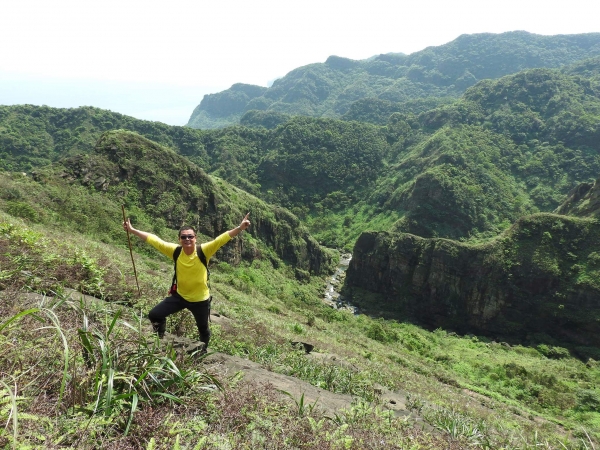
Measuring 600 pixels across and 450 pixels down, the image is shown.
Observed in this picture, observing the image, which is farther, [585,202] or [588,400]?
[585,202]

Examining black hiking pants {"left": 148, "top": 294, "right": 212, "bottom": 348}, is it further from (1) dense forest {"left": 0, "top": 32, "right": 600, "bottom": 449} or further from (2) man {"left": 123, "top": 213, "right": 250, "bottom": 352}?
(1) dense forest {"left": 0, "top": 32, "right": 600, "bottom": 449}

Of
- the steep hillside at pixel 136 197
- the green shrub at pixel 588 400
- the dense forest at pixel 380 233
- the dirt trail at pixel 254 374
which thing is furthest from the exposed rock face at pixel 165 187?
the green shrub at pixel 588 400

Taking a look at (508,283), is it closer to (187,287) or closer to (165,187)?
(165,187)

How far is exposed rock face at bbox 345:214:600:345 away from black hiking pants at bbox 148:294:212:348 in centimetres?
3451

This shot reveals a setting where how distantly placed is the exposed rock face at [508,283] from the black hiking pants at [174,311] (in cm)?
3451

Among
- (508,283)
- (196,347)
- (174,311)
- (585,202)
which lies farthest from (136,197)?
(585,202)

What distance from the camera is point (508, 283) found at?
32594 millimetres

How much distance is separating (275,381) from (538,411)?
17445 millimetres

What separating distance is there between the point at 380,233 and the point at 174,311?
42379 mm

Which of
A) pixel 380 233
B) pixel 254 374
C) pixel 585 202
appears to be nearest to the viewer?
pixel 254 374

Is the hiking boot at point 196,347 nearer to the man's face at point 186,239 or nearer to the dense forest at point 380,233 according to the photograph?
the dense forest at point 380,233

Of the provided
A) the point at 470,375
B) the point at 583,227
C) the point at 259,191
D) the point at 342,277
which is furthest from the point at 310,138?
the point at 470,375

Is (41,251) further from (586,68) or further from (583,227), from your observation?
(586,68)

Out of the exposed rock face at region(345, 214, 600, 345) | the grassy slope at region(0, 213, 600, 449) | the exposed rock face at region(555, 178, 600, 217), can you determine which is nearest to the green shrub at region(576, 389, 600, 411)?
the grassy slope at region(0, 213, 600, 449)
